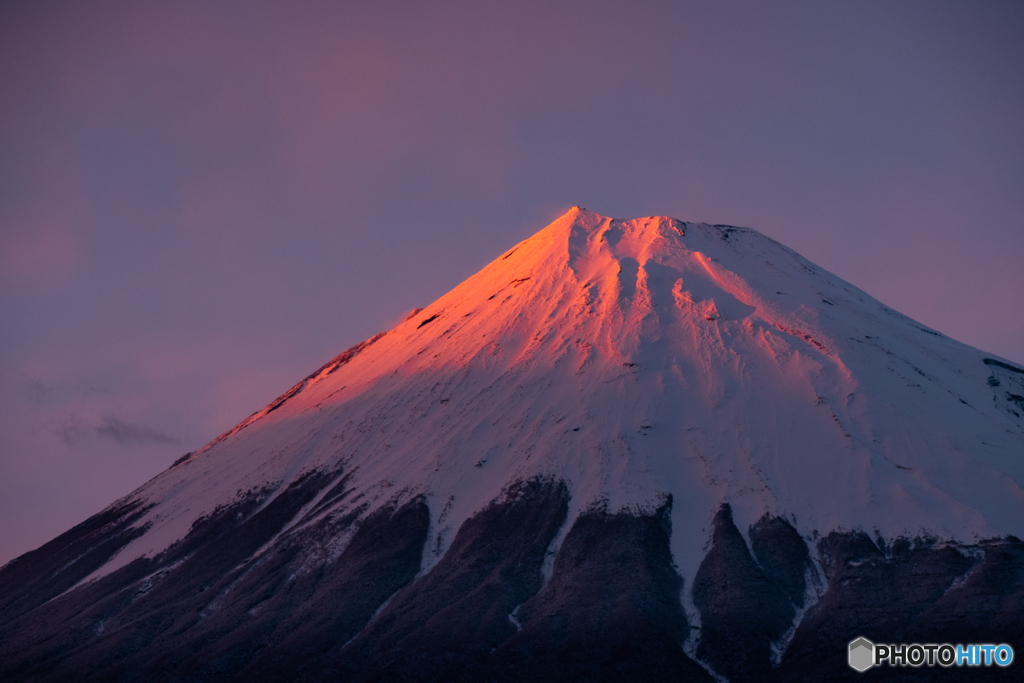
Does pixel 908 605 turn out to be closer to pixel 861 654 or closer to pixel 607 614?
pixel 861 654

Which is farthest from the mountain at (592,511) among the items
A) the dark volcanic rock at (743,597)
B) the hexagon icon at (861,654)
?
the hexagon icon at (861,654)

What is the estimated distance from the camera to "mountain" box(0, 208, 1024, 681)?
70.1 m

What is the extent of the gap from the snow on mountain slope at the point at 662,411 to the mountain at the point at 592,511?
0.39 meters

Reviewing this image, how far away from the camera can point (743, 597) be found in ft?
237

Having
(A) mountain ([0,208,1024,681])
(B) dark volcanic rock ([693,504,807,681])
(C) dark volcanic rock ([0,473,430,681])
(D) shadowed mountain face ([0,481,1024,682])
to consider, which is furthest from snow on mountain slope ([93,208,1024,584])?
(C) dark volcanic rock ([0,473,430,681])

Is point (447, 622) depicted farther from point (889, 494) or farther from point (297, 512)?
point (889, 494)

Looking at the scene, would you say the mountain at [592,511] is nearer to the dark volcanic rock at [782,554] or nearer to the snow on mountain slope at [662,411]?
the dark volcanic rock at [782,554]

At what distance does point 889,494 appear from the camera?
277 feet

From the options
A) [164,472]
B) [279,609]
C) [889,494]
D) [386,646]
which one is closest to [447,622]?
[386,646]

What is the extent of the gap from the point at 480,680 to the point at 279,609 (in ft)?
79.9

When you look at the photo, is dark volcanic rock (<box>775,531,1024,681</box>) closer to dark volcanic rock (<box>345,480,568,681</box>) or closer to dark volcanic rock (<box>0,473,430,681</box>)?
dark volcanic rock (<box>345,480,568,681</box>)

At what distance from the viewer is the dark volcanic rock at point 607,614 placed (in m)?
65.9

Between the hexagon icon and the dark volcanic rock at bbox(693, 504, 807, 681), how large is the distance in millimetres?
5770

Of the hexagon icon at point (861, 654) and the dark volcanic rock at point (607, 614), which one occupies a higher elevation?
the dark volcanic rock at point (607, 614)
